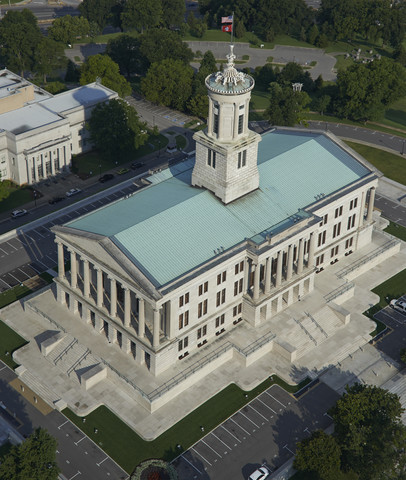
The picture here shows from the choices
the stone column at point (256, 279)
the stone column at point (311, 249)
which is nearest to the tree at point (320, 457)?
the stone column at point (256, 279)

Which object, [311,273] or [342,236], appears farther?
[342,236]

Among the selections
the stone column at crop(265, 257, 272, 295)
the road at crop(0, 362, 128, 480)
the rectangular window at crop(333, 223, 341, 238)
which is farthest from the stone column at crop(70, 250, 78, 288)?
the rectangular window at crop(333, 223, 341, 238)

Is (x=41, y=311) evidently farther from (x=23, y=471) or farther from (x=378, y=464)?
(x=378, y=464)

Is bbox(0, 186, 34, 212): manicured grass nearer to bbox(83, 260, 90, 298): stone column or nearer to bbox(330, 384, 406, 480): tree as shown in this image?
bbox(83, 260, 90, 298): stone column

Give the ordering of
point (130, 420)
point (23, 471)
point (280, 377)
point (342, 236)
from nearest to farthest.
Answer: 1. point (23, 471)
2. point (130, 420)
3. point (280, 377)
4. point (342, 236)

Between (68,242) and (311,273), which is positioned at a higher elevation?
(68,242)

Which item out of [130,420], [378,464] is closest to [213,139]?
[130,420]

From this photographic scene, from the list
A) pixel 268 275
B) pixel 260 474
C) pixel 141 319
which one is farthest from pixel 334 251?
pixel 260 474
